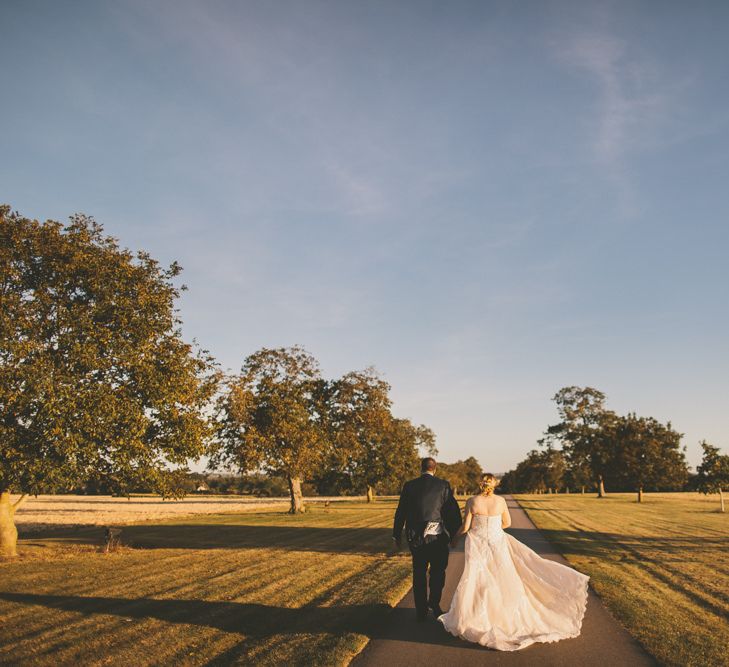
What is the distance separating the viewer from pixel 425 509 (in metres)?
8.91

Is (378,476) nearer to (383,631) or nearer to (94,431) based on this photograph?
(94,431)

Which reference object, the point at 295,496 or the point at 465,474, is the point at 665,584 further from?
the point at 465,474

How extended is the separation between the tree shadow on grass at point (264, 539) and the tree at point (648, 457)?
1929 inches

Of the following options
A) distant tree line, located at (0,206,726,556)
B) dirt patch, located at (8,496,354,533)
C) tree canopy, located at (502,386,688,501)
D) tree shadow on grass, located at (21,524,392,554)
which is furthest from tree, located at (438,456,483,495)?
distant tree line, located at (0,206,726,556)

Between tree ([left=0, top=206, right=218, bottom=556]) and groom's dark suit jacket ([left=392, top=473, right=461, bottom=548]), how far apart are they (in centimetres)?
1077

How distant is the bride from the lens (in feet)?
24.8

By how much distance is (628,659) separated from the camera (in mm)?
6895

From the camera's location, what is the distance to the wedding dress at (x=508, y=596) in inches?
297

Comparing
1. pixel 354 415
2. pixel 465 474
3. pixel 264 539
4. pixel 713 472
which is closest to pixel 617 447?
pixel 713 472

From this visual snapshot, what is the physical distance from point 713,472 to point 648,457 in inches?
664

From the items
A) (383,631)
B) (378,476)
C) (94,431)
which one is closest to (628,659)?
(383,631)

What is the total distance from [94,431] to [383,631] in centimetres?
1129

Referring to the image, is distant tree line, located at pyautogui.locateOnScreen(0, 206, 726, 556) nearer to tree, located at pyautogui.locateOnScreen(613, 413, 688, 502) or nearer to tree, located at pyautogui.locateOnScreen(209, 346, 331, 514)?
tree, located at pyautogui.locateOnScreen(209, 346, 331, 514)

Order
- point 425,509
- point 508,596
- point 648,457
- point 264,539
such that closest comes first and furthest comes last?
point 508,596, point 425,509, point 264,539, point 648,457
